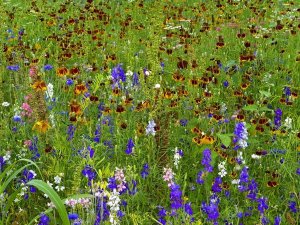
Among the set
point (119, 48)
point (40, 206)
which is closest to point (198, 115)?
point (40, 206)

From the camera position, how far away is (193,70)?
4242mm

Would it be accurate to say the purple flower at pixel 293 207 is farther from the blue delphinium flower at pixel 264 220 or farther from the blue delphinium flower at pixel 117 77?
the blue delphinium flower at pixel 117 77

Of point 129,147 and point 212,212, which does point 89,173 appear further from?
point 212,212

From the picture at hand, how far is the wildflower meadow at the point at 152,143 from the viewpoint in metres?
2.44

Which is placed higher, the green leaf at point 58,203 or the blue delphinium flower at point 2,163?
the green leaf at point 58,203

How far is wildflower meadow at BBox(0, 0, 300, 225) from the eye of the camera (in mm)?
2441

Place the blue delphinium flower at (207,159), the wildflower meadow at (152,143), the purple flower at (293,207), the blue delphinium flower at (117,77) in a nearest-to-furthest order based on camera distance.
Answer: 1. the wildflower meadow at (152,143)
2. the purple flower at (293,207)
3. the blue delphinium flower at (207,159)
4. the blue delphinium flower at (117,77)

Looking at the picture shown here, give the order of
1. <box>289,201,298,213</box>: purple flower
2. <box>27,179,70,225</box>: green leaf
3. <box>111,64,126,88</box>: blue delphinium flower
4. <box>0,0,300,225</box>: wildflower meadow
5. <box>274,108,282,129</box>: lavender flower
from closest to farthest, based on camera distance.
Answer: <box>27,179,70,225</box>: green leaf < <box>0,0,300,225</box>: wildflower meadow < <box>289,201,298,213</box>: purple flower < <box>274,108,282,129</box>: lavender flower < <box>111,64,126,88</box>: blue delphinium flower

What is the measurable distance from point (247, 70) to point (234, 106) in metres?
0.67

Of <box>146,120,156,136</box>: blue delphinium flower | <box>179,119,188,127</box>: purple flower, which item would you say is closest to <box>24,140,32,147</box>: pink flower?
<box>146,120,156,136</box>: blue delphinium flower

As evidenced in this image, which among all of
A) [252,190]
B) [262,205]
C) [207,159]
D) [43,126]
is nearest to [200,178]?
[207,159]

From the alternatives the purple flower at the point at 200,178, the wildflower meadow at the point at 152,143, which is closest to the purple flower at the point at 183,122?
the wildflower meadow at the point at 152,143

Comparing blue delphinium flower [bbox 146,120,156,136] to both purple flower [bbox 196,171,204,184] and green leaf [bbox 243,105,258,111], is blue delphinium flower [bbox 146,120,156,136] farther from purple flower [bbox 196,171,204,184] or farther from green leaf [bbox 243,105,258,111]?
green leaf [bbox 243,105,258,111]

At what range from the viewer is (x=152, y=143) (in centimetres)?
292
